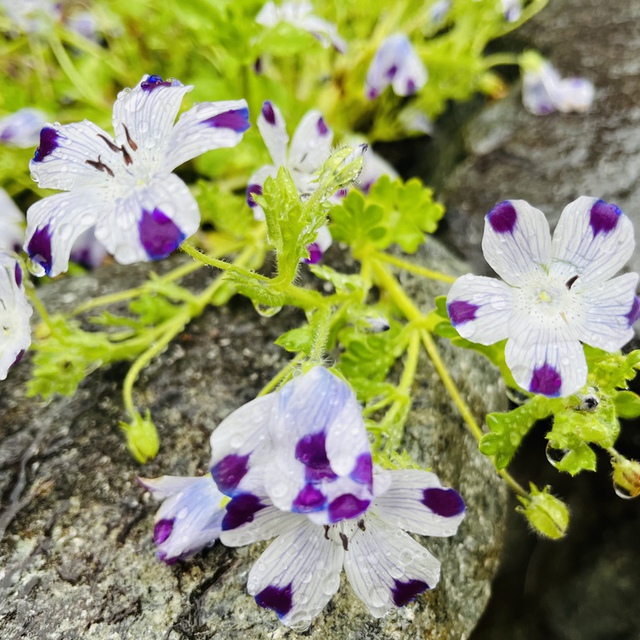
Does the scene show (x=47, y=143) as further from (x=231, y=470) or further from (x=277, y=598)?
(x=277, y=598)

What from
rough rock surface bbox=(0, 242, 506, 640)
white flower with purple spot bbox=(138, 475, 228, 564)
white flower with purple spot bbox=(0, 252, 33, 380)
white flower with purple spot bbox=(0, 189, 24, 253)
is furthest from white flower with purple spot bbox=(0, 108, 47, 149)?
white flower with purple spot bbox=(138, 475, 228, 564)

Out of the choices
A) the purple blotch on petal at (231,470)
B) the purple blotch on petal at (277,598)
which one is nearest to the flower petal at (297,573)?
the purple blotch on petal at (277,598)

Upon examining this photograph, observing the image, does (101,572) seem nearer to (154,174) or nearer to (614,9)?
(154,174)

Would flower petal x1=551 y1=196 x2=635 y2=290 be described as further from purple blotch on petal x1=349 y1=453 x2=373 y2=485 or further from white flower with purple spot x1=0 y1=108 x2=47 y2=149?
white flower with purple spot x1=0 y1=108 x2=47 y2=149

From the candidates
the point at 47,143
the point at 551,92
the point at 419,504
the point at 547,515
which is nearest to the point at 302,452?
the point at 419,504

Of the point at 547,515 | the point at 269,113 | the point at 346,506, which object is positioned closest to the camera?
the point at 346,506

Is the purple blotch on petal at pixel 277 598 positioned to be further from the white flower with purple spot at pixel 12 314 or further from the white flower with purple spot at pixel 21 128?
the white flower with purple spot at pixel 21 128
